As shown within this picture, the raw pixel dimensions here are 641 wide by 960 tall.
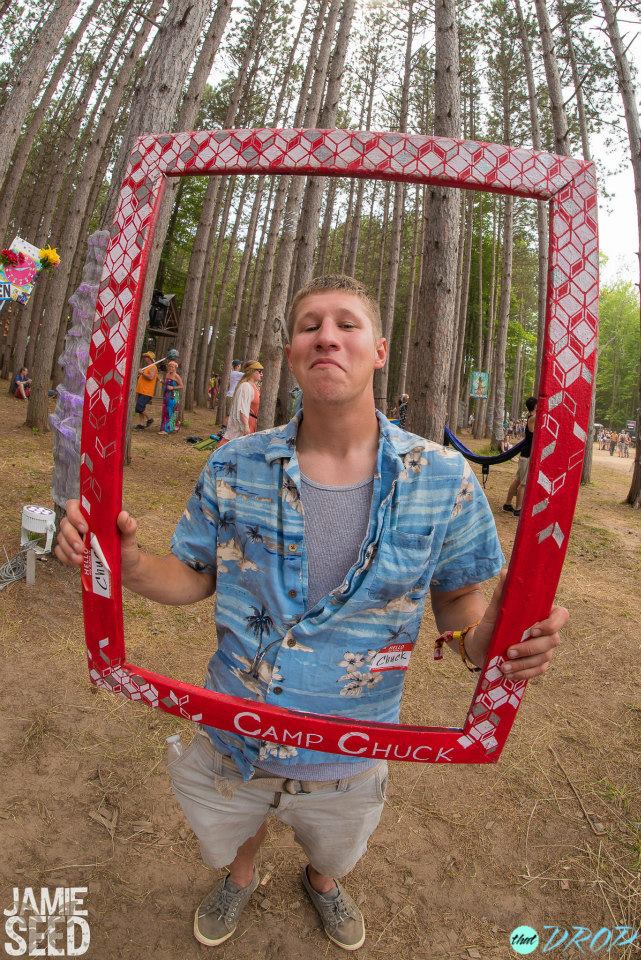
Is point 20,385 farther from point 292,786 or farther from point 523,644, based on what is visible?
point 523,644

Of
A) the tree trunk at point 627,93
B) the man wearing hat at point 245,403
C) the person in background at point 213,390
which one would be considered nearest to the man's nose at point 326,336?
the man wearing hat at point 245,403

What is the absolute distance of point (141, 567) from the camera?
60.1 inches

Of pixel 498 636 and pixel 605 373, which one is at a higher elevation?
pixel 605 373

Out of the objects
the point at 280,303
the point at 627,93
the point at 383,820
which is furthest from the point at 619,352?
the point at 383,820

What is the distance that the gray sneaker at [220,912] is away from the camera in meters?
2.02

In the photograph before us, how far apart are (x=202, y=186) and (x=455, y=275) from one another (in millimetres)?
23379

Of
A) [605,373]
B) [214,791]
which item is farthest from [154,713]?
[605,373]

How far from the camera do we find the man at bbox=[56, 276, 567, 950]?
1480mm

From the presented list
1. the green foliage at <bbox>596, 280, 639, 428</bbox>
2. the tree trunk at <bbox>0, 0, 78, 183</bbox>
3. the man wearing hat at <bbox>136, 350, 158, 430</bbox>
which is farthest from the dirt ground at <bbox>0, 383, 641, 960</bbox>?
the green foliage at <bbox>596, 280, 639, 428</bbox>

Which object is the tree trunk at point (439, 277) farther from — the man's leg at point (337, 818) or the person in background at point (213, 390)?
the person in background at point (213, 390)

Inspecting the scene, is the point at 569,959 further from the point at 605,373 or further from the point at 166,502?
the point at 605,373

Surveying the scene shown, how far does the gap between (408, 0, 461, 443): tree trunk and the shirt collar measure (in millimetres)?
3852

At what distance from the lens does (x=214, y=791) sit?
1.76 meters

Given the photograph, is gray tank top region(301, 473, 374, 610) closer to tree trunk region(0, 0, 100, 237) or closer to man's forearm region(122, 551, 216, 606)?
man's forearm region(122, 551, 216, 606)
